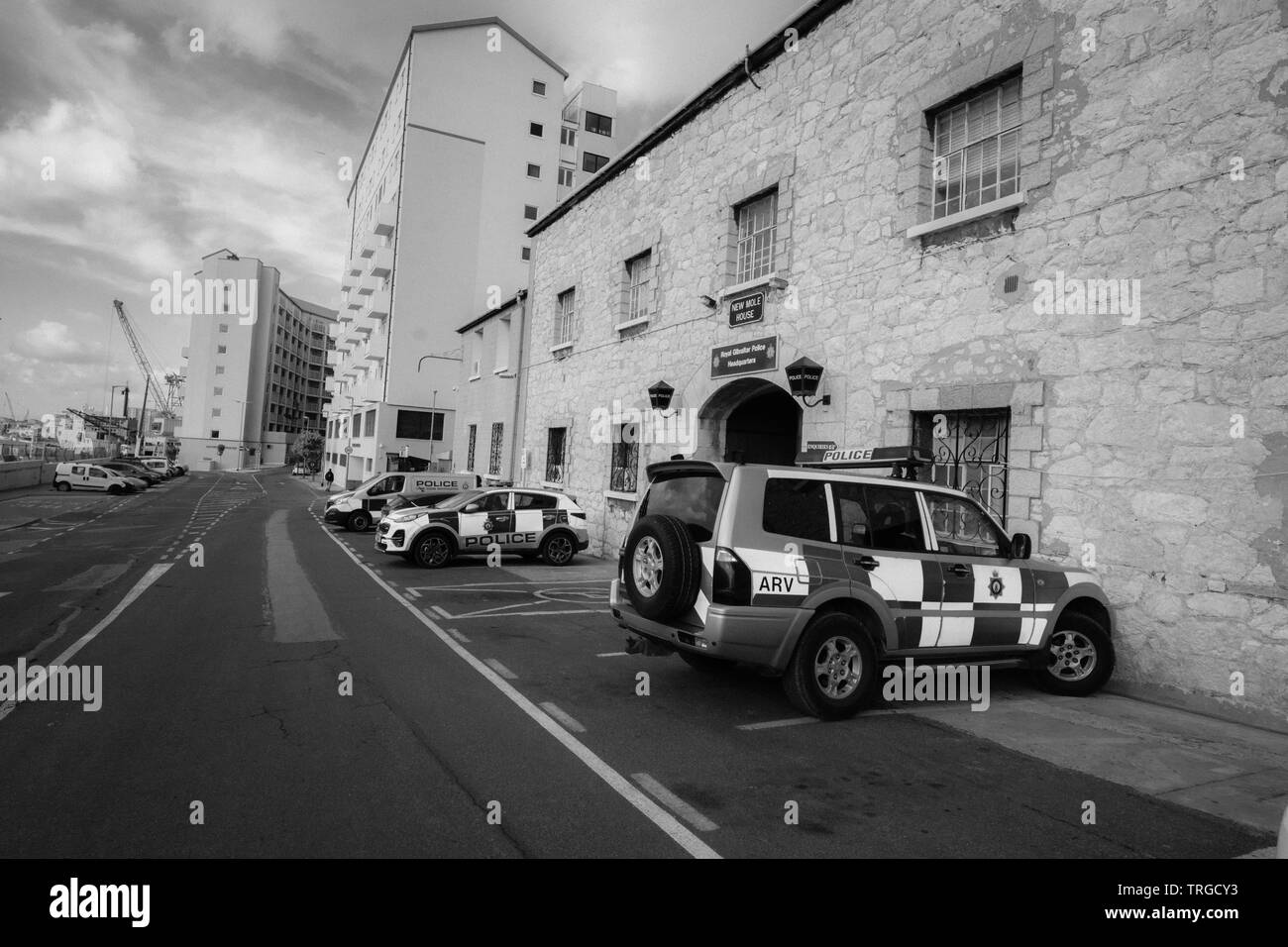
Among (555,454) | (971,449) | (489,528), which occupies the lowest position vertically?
(489,528)

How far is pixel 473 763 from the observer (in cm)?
464

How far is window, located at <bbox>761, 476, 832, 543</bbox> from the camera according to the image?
5844mm

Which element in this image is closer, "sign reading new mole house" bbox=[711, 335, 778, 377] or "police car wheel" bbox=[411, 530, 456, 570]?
"sign reading new mole house" bbox=[711, 335, 778, 377]

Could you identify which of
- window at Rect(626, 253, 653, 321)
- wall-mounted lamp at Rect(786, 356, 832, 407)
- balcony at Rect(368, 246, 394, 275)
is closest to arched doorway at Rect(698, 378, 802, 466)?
wall-mounted lamp at Rect(786, 356, 832, 407)

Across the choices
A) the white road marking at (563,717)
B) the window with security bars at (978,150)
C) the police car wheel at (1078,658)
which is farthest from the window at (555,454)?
the police car wheel at (1078,658)

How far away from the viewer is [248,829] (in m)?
3.63

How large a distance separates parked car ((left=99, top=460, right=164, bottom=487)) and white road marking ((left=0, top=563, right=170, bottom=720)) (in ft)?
110

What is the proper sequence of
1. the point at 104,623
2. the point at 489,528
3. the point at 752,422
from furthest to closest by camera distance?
the point at 489,528
the point at 752,422
the point at 104,623

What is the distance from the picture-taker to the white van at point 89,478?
125 feet

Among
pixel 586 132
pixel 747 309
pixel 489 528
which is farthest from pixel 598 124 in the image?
pixel 747 309

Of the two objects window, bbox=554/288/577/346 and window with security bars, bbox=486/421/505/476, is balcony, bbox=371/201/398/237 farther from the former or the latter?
window, bbox=554/288/577/346

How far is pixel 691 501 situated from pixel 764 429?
30.2 feet

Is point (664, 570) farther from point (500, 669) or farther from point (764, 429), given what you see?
point (764, 429)
